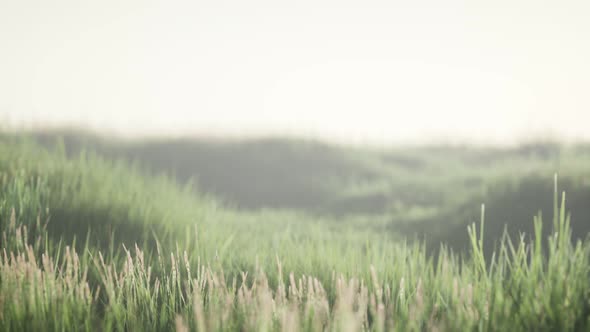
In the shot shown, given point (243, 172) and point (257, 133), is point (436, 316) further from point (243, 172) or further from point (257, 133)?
point (257, 133)

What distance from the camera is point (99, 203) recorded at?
4277 mm

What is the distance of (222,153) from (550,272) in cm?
924

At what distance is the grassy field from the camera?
2.18 meters

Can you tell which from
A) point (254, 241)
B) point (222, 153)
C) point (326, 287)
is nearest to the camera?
point (326, 287)

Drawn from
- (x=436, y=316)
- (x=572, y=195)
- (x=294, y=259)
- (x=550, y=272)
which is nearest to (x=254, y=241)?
(x=294, y=259)

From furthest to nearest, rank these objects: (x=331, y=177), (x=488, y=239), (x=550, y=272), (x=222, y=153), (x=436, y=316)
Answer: (x=222, y=153) < (x=331, y=177) < (x=488, y=239) < (x=436, y=316) < (x=550, y=272)

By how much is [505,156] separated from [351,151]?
12.7 feet

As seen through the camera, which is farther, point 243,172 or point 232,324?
point 243,172

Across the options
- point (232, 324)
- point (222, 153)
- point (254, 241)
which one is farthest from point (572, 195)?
point (222, 153)

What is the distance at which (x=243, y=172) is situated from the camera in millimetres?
10266

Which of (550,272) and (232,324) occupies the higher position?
(550,272)

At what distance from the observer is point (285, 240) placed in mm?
4109

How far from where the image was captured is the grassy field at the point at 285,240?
218cm

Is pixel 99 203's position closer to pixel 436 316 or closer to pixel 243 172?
pixel 436 316
